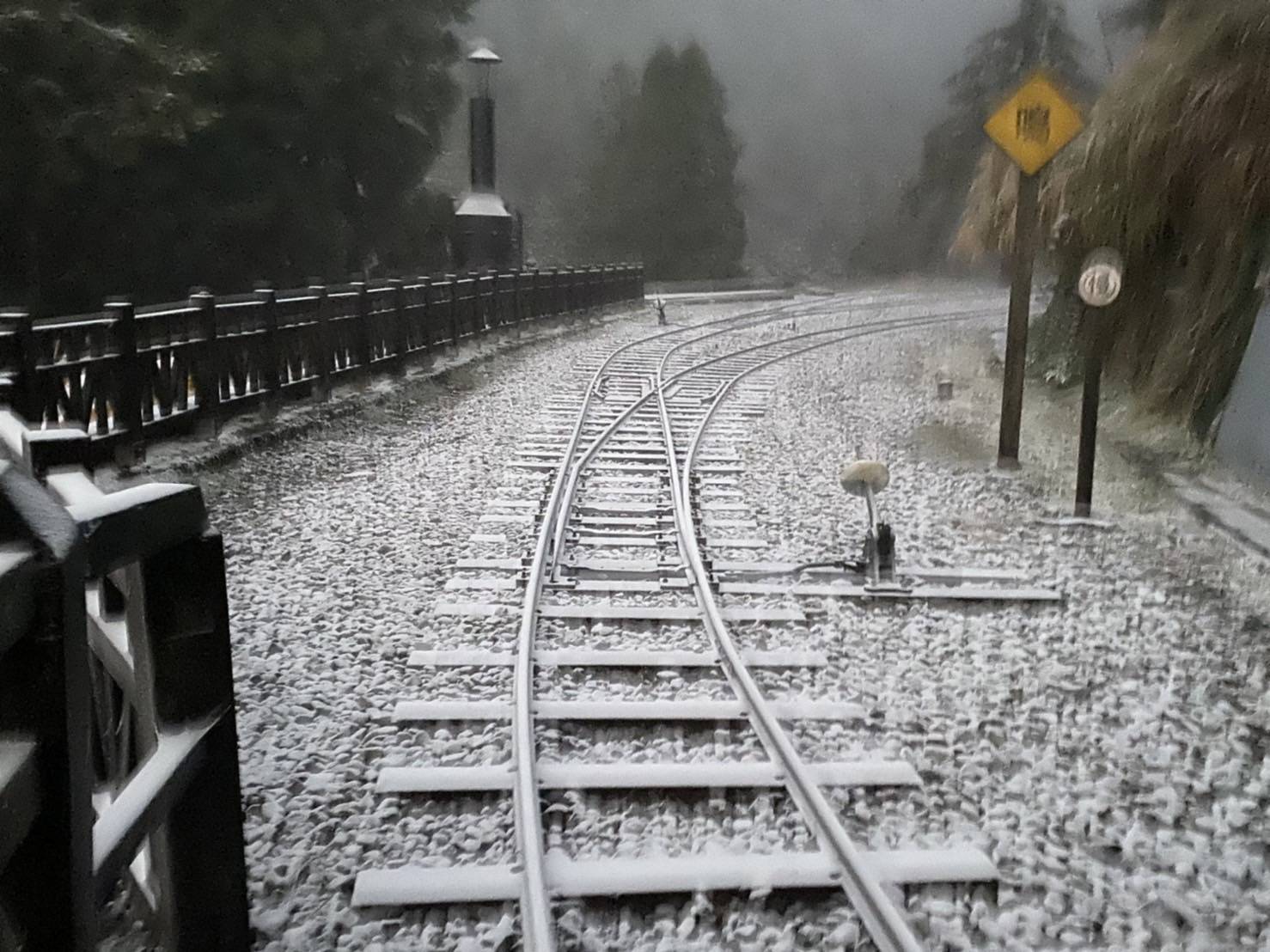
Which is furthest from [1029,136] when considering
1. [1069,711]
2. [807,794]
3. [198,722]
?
[198,722]

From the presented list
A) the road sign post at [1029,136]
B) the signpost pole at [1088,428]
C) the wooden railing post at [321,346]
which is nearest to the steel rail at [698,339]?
the wooden railing post at [321,346]

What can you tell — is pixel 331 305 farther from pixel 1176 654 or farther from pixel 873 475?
pixel 1176 654

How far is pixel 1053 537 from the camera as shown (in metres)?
8.20

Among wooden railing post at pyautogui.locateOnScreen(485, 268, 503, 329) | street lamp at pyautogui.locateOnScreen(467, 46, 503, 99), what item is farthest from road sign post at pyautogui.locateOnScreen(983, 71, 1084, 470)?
street lamp at pyautogui.locateOnScreen(467, 46, 503, 99)

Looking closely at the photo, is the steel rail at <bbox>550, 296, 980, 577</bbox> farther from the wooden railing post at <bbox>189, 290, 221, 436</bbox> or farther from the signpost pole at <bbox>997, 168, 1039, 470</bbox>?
the signpost pole at <bbox>997, 168, 1039, 470</bbox>

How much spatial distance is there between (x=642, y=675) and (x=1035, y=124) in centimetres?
679

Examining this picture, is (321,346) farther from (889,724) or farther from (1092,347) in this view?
(889,724)

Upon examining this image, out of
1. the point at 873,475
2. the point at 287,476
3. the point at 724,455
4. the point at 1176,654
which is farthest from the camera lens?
the point at 724,455

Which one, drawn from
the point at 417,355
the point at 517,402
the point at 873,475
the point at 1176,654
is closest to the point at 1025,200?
the point at 873,475

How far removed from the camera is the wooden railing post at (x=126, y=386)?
362 inches

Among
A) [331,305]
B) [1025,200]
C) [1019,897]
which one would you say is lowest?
[1019,897]

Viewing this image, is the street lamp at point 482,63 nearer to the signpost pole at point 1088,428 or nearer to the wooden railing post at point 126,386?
the wooden railing post at point 126,386

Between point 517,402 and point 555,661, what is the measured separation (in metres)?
9.28

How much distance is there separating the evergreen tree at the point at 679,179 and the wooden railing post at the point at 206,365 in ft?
152
